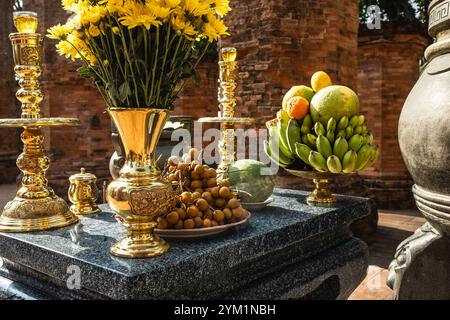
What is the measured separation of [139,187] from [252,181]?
0.91 meters

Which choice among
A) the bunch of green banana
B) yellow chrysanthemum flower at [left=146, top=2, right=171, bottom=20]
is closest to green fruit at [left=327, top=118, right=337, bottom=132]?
the bunch of green banana

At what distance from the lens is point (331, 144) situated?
2154 millimetres

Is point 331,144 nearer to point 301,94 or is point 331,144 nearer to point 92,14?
point 301,94

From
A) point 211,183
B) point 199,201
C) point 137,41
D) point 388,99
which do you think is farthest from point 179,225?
point 388,99

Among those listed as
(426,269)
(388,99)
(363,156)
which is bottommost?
(426,269)

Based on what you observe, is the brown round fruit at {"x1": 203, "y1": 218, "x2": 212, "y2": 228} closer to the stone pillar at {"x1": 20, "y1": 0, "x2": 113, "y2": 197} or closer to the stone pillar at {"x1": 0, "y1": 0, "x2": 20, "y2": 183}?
the stone pillar at {"x1": 20, "y1": 0, "x2": 113, "y2": 197}

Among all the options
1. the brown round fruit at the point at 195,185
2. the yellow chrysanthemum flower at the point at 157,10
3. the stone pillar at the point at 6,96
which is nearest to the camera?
the yellow chrysanthemum flower at the point at 157,10

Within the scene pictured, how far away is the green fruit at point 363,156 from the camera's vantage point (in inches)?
84.2

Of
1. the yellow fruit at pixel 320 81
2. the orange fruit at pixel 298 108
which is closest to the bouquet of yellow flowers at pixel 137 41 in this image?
the orange fruit at pixel 298 108

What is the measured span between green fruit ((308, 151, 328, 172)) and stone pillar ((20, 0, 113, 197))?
5.65m

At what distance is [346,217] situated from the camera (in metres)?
2.28

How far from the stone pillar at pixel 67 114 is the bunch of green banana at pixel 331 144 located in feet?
18.1

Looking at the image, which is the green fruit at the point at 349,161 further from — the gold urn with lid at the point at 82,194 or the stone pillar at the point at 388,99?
the stone pillar at the point at 388,99
